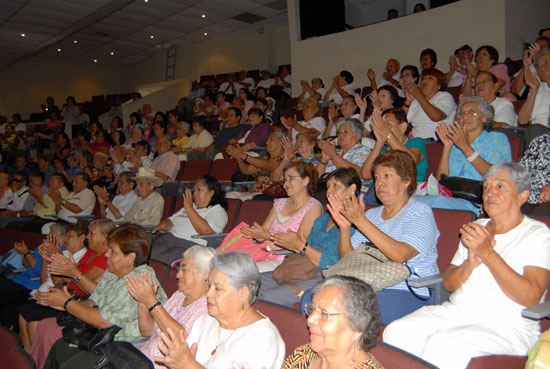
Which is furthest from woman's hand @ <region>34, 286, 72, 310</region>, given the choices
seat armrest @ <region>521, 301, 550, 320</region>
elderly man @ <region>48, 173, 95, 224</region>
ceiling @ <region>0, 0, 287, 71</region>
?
ceiling @ <region>0, 0, 287, 71</region>

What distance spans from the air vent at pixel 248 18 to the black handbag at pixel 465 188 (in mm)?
9523

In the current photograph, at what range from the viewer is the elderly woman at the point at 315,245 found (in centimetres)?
223

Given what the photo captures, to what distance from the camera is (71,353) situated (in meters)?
2.17

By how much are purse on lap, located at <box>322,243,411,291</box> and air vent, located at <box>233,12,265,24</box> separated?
10083 millimetres

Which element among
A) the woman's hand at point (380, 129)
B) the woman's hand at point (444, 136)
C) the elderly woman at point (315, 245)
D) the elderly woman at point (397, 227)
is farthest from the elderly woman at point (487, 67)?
the elderly woman at point (397, 227)

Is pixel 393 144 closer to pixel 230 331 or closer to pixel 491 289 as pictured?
pixel 491 289

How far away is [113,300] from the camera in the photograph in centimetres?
218

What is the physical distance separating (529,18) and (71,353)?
715cm

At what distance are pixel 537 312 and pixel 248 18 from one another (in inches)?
433

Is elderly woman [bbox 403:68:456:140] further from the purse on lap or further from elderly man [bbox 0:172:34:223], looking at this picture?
elderly man [bbox 0:172:34:223]

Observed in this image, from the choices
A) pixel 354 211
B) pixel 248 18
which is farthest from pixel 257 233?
pixel 248 18

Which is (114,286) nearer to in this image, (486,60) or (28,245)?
(28,245)

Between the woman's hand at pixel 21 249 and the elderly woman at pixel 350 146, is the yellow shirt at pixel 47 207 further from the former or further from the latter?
the elderly woman at pixel 350 146

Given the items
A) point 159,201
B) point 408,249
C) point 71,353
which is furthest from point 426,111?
point 71,353
